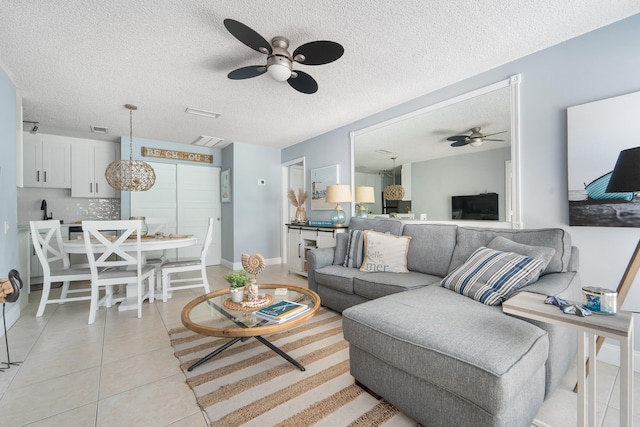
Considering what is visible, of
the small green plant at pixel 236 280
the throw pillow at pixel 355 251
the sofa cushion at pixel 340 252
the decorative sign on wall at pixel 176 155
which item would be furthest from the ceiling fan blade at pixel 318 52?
the decorative sign on wall at pixel 176 155

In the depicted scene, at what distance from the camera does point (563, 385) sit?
160 cm

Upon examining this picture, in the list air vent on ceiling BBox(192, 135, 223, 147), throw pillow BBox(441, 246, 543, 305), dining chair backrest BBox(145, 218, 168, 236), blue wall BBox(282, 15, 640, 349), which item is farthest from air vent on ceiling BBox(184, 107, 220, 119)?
throw pillow BBox(441, 246, 543, 305)

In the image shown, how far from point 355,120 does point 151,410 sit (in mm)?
3600

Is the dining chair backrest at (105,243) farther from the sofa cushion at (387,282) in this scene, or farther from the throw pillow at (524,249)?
the throw pillow at (524,249)

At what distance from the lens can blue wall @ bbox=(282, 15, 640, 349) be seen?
1809 mm

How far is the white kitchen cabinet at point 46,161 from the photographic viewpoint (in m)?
4.19

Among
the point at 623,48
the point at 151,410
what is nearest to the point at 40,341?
the point at 151,410

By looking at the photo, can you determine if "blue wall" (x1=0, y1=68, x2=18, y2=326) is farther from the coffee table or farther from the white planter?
the white planter

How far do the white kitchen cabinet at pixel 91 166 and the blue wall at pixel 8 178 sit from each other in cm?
208

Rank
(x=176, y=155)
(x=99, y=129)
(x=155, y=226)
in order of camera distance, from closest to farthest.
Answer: (x=99, y=129) → (x=155, y=226) → (x=176, y=155)

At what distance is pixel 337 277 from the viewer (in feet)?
8.41

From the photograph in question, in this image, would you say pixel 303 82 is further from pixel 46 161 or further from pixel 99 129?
pixel 46 161

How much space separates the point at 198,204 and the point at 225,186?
65cm

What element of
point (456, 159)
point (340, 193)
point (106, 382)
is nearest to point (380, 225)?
point (340, 193)
